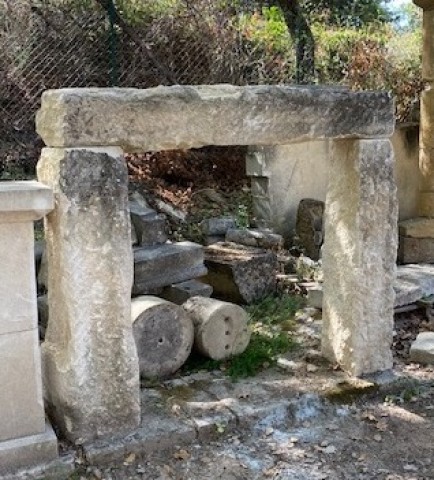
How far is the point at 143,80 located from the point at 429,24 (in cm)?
324

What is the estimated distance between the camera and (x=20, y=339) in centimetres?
334

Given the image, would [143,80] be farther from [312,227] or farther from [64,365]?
[64,365]

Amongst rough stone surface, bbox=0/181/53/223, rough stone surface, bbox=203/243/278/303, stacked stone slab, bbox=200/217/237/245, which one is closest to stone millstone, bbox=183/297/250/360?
rough stone surface, bbox=203/243/278/303

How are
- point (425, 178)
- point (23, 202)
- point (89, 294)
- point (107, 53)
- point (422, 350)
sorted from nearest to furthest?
point (23, 202), point (89, 294), point (422, 350), point (425, 178), point (107, 53)

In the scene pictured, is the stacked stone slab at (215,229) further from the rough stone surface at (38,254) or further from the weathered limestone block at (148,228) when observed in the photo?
the rough stone surface at (38,254)

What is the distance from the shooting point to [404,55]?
928 cm

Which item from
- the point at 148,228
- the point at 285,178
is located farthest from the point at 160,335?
the point at 285,178

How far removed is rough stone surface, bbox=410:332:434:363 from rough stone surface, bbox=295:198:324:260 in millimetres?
2207

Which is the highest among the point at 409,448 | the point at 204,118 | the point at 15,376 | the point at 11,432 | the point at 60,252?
the point at 204,118

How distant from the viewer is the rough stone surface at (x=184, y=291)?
17.5ft

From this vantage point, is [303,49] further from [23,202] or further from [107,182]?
[23,202]

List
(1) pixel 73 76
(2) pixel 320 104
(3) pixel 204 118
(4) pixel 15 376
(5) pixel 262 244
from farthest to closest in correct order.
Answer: (1) pixel 73 76 → (5) pixel 262 244 → (2) pixel 320 104 → (3) pixel 204 118 → (4) pixel 15 376

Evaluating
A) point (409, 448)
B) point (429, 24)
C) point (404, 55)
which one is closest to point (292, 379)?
point (409, 448)

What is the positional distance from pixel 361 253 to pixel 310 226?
2920 millimetres
